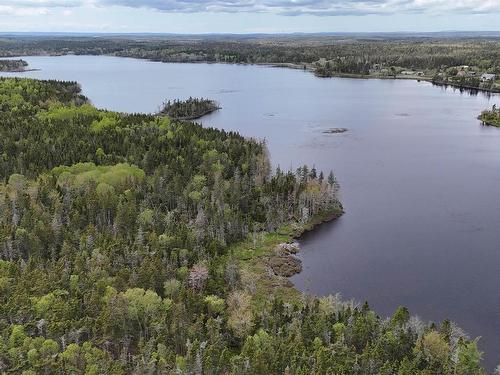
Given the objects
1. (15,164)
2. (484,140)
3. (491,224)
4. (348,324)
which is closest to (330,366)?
(348,324)

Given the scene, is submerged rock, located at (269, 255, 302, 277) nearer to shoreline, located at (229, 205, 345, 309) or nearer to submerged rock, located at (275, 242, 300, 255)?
shoreline, located at (229, 205, 345, 309)

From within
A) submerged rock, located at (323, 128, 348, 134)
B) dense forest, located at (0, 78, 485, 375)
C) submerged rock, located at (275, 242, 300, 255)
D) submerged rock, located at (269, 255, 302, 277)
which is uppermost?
submerged rock, located at (323, 128, 348, 134)

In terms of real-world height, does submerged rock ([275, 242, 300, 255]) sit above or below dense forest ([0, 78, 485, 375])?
below

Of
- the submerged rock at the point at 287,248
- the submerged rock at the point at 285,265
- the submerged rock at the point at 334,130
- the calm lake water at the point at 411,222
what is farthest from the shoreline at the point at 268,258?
the submerged rock at the point at 334,130

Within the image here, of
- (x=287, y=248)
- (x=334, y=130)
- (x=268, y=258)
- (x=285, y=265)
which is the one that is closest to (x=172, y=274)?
(x=268, y=258)

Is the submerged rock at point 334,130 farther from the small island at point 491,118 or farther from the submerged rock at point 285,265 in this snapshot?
the submerged rock at point 285,265

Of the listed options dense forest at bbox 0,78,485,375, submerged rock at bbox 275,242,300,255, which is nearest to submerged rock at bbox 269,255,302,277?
dense forest at bbox 0,78,485,375

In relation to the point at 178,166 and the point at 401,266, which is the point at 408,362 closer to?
the point at 401,266

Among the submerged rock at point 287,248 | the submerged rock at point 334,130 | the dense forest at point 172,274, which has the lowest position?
the submerged rock at point 287,248
